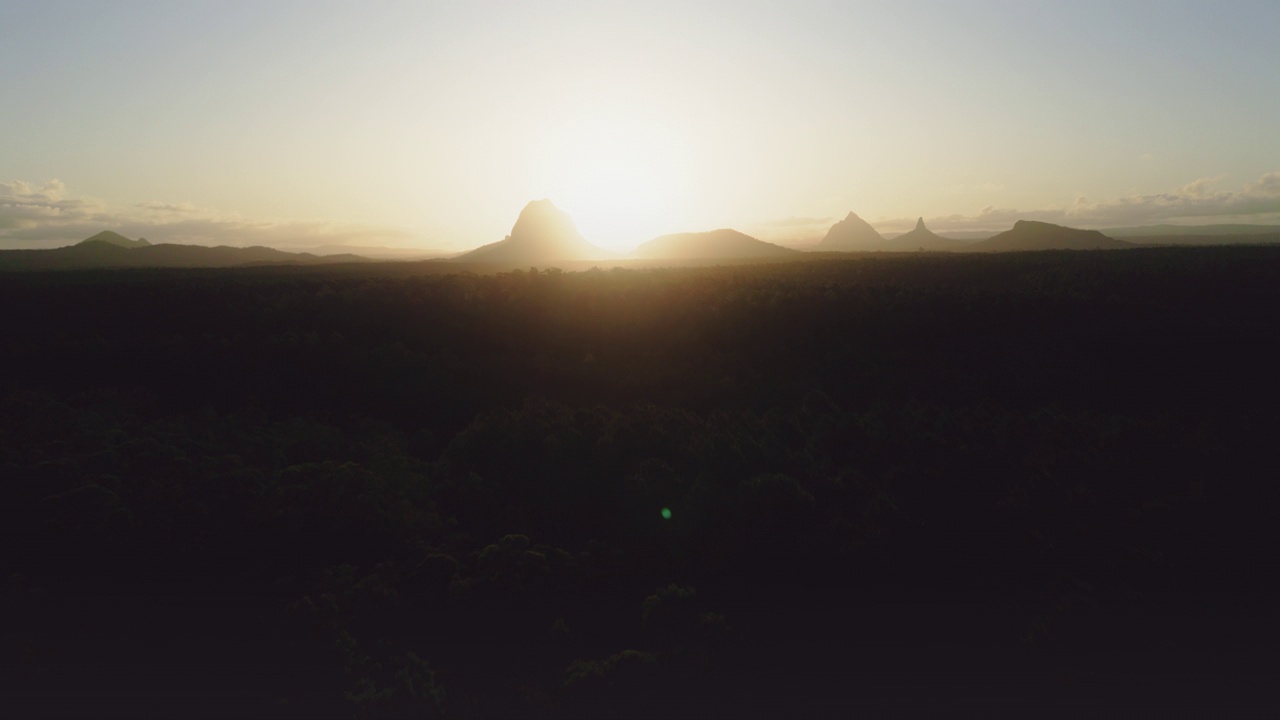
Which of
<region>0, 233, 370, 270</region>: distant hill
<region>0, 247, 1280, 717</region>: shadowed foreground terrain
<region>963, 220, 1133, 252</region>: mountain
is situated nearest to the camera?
<region>0, 247, 1280, 717</region>: shadowed foreground terrain

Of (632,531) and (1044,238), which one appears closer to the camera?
(632,531)

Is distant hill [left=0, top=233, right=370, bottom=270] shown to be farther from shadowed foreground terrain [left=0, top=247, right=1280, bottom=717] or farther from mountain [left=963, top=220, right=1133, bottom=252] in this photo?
mountain [left=963, top=220, right=1133, bottom=252]

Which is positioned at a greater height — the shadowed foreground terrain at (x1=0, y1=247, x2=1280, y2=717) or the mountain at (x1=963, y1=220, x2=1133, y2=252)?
the mountain at (x1=963, y1=220, x2=1133, y2=252)

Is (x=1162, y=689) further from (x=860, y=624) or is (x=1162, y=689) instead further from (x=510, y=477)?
(x=510, y=477)

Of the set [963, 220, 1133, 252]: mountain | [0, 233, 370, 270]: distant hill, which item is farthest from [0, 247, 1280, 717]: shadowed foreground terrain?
[963, 220, 1133, 252]: mountain

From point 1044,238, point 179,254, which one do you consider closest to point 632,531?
point 179,254

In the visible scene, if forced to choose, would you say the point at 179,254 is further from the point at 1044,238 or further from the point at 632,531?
the point at 1044,238

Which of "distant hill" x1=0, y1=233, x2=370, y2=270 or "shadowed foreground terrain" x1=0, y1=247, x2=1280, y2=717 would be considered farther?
"distant hill" x1=0, y1=233, x2=370, y2=270

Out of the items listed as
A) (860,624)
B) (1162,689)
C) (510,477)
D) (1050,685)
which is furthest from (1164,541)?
(510,477)
